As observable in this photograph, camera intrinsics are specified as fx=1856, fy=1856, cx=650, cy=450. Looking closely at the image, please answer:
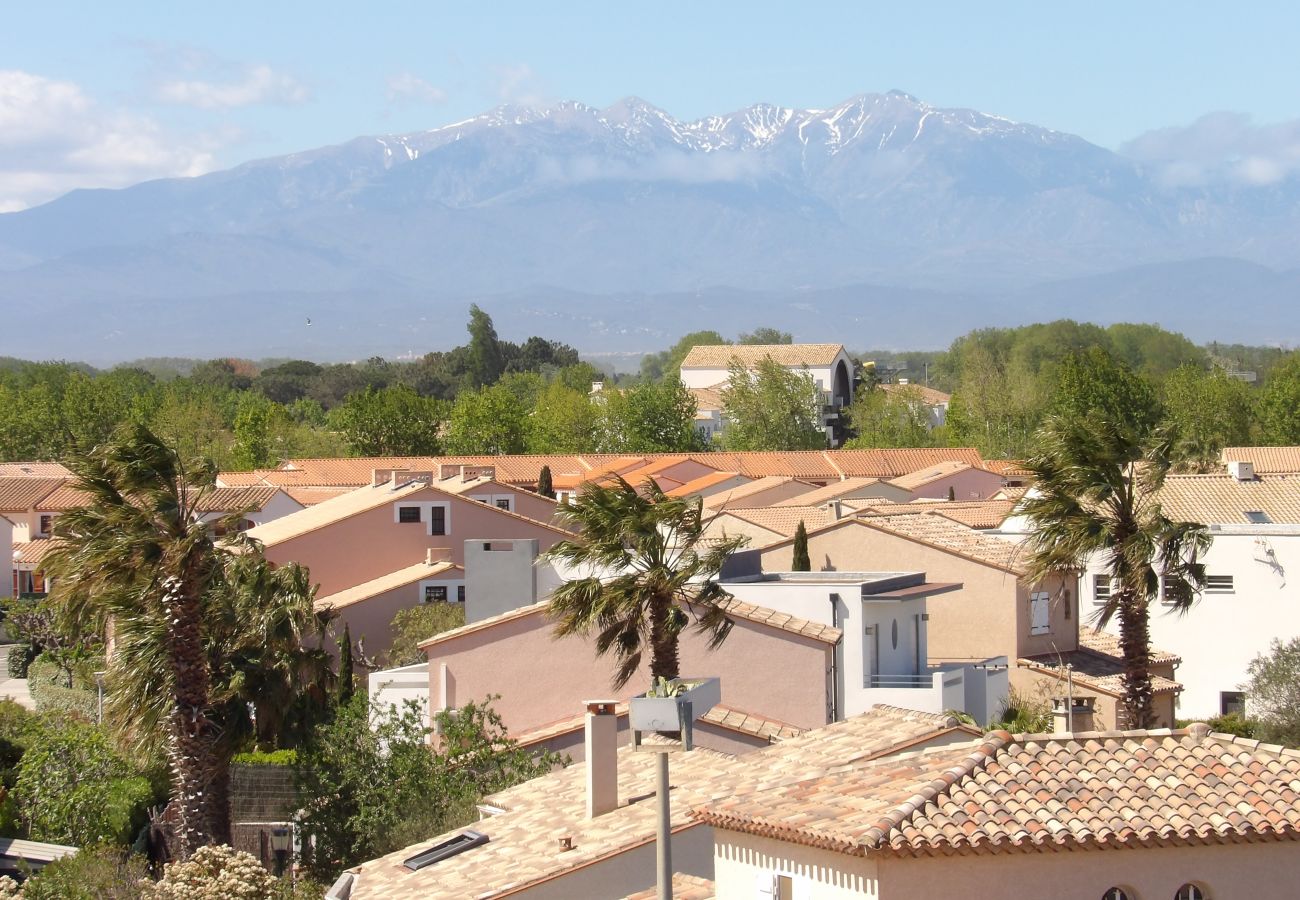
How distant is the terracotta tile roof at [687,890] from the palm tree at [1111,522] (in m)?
11.5

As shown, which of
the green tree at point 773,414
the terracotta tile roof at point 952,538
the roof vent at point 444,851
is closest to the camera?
the roof vent at point 444,851

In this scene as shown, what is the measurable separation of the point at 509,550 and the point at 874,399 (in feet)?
288

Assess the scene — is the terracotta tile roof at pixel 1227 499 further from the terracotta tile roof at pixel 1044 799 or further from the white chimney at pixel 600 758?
the terracotta tile roof at pixel 1044 799

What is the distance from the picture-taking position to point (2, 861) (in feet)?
96.6

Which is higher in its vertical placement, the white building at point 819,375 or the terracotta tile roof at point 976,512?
the white building at point 819,375

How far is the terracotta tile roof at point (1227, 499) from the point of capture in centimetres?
4725

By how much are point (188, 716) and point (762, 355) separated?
123 metres

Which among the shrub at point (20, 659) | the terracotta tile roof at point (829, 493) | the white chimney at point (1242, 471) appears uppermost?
the white chimney at point (1242, 471)

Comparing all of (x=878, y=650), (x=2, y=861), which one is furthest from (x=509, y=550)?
(x=2, y=861)

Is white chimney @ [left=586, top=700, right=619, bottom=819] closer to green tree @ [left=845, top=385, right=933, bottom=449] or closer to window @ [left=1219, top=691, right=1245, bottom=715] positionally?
Answer: window @ [left=1219, top=691, right=1245, bottom=715]

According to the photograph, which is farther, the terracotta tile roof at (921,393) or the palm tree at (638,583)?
the terracotta tile roof at (921,393)

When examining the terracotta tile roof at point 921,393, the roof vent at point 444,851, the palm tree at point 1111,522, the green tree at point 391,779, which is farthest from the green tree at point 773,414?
the roof vent at point 444,851

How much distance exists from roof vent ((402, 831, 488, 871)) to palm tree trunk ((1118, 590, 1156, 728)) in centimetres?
1039

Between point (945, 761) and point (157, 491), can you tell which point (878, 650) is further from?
point (945, 761)
